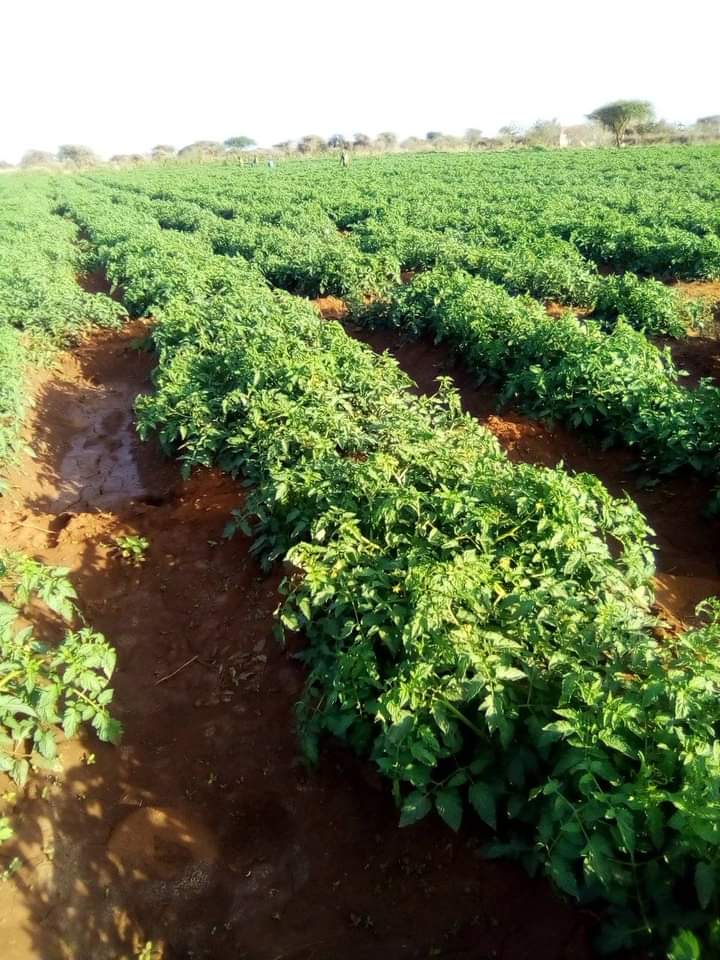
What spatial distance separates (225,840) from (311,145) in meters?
87.4

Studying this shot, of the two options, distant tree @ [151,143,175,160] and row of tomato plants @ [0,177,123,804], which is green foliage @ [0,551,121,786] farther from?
distant tree @ [151,143,175,160]

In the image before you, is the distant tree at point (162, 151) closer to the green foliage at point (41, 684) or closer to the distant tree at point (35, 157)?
the distant tree at point (35, 157)

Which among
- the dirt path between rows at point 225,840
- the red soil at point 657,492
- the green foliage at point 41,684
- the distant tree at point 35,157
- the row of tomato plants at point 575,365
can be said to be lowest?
the dirt path between rows at point 225,840

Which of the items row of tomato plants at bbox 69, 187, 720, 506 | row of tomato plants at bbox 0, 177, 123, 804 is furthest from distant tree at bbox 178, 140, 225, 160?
row of tomato plants at bbox 69, 187, 720, 506

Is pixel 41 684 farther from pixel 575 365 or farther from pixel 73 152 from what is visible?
pixel 73 152

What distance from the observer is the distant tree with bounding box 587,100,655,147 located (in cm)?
5153

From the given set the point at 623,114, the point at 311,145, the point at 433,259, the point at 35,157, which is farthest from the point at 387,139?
the point at 433,259

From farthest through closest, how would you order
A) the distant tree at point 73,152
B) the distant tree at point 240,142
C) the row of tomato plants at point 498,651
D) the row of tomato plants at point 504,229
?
the distant tree at point 240,142 < the distant tree at point 73,152 < the row of tomato plants at point 504,229 < the row of tomato plants at point 498,651

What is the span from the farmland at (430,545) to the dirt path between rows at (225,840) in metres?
0.03

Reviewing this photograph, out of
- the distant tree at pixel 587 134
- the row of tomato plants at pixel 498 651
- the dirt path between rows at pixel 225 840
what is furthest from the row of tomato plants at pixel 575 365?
the distant tree at pixel 587 134

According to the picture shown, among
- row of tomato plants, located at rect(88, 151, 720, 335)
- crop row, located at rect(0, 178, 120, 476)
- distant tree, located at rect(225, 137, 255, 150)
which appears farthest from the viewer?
distant tree, located at rect(225, 137, 255, 150)

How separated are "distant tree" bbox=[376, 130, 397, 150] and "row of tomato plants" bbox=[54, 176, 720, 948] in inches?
3166

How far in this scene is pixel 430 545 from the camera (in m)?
3.74

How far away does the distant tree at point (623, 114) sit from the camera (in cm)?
5153
